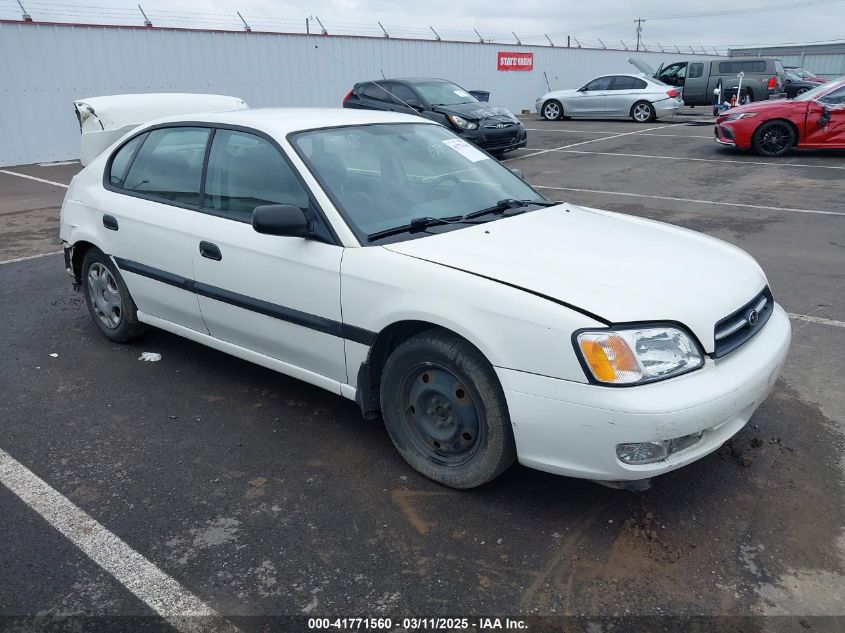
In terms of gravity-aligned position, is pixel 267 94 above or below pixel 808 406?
above

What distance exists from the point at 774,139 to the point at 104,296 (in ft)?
41.3

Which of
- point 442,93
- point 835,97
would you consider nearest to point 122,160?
point 442,93

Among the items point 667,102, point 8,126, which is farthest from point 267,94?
point 667,102

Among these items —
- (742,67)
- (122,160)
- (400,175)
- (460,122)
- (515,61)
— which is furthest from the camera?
(515,61)

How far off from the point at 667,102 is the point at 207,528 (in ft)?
66.9

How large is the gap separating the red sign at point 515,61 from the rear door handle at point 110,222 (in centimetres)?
2386

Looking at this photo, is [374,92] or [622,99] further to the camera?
[622,99]

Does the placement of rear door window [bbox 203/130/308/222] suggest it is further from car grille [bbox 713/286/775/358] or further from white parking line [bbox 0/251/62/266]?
white parking line [bbox 0/251/62/266]

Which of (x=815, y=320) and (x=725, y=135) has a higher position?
(x=725, y=135)

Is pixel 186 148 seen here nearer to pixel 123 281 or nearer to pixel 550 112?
pixel 123 281

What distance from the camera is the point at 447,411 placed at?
323 centimetres

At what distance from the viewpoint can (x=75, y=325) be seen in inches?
219

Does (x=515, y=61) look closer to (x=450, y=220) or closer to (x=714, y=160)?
(x=714, y=160)

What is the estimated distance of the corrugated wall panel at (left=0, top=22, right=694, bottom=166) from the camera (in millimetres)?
14977
